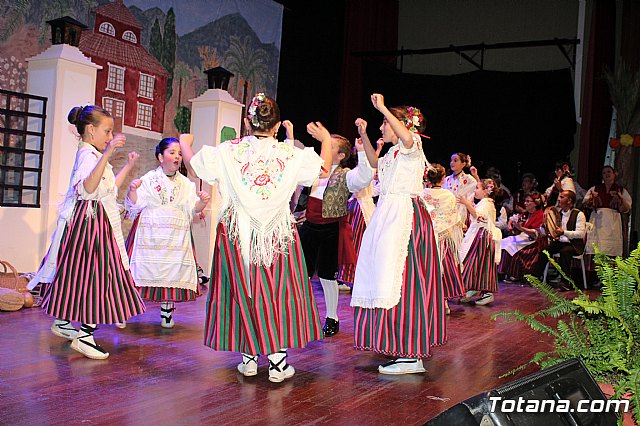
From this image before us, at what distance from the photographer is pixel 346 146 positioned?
4.52 m

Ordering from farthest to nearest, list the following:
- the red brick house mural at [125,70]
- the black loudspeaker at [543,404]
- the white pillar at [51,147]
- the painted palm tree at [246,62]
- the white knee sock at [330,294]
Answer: the painted palm tree at [246,62]
the red brick house mural at [125,70]
the white pillar at [51,147]
the white knee sock at [330,294]
the black loudspeaker at [543,404]

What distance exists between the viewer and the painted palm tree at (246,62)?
367 inches

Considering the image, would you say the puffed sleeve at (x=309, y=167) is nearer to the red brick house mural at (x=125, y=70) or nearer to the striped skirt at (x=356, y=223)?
the striped skirt at (x=356, y=223)

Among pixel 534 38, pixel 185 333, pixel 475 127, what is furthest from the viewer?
pixel 534 38

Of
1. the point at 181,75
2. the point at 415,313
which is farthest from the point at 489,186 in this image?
the point at 181,75

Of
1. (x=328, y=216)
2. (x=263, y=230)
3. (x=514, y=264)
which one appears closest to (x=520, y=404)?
(x=263, y=230)

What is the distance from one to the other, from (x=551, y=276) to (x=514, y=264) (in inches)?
35.8

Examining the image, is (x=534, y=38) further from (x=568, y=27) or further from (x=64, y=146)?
(x=64, y=146)

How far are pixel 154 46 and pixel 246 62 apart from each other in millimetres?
1650

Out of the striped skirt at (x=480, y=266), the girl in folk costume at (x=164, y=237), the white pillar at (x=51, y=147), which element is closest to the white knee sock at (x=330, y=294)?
the girl in folk costume at (x=164, y=237)

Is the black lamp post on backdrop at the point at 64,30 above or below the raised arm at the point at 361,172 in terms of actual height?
above

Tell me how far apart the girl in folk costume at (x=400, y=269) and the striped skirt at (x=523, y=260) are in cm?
533

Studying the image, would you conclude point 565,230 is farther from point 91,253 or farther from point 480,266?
point 91,253

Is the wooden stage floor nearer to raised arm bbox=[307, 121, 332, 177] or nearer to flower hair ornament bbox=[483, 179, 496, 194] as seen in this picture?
raised arm bbox=[307, 121, 332, 177]
